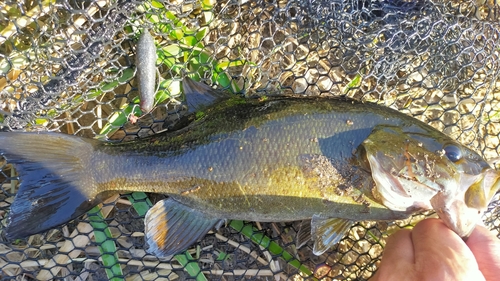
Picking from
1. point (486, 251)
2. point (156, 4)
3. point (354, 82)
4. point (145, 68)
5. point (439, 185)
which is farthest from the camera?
point (354, 82)

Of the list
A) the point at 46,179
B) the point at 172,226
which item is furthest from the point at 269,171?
the point at 46,179

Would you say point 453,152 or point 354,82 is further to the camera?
point 354,82

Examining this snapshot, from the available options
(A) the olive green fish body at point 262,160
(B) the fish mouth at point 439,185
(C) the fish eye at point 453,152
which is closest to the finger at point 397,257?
(A) the olive green fish body at point 262,160

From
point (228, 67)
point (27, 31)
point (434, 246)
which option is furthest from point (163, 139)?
point (434, 246)

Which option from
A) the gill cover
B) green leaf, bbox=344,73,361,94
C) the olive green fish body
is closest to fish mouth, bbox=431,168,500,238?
the gill cover

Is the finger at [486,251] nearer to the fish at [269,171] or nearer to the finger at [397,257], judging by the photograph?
the fish at [269,171]

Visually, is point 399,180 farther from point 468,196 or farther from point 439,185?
point 468,196

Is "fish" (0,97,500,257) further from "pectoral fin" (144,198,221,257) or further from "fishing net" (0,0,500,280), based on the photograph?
"fishing net" (0,0,500,280)
